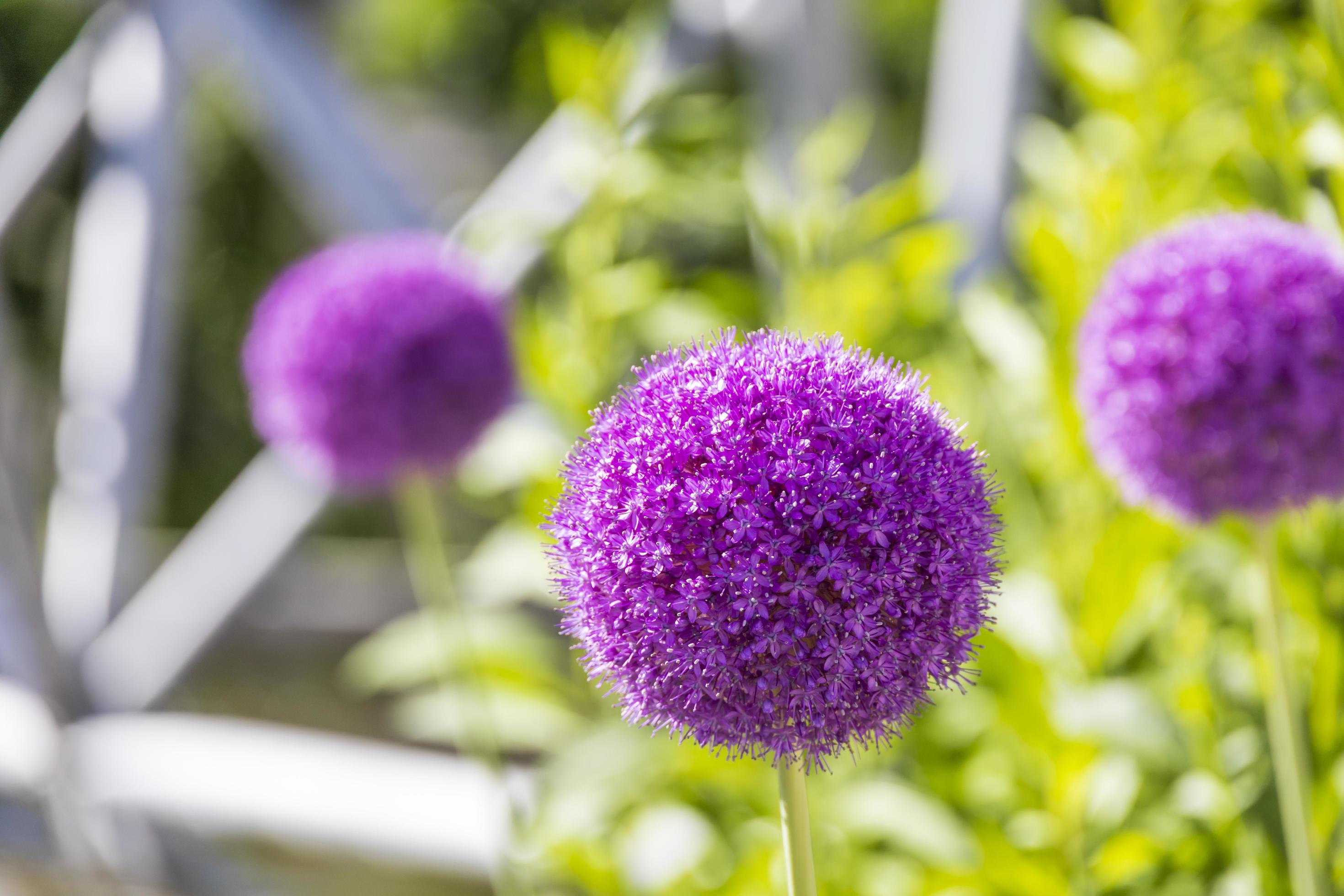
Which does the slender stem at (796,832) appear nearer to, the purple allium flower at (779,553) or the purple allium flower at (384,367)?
the purple allium flower at (779,553)

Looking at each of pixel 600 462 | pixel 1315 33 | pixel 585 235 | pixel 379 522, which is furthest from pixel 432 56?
pixel 600 462

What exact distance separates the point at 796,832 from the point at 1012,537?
3.30 ft

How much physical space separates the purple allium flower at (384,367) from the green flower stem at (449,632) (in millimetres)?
80

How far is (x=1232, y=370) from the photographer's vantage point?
79 centimetres

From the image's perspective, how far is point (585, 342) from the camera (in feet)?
5.03

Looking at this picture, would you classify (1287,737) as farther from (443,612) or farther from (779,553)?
(443,612)

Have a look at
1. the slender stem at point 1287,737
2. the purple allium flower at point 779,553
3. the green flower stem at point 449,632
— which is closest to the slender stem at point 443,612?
the green flower stem at point 449,632

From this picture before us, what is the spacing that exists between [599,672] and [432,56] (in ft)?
17.3

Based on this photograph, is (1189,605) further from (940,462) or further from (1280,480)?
(940,462)

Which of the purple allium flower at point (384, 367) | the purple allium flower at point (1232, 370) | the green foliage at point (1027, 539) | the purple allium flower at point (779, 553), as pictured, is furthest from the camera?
the purple allium flower at point (384, 367)

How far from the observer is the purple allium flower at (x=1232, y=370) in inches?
30.5

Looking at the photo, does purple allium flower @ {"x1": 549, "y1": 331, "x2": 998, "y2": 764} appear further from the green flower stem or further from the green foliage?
the green flower stem

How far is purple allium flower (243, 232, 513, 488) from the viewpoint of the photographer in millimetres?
1278

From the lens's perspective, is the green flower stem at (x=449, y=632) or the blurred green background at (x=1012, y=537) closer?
the blurred green background at (x=1012, y=537)
